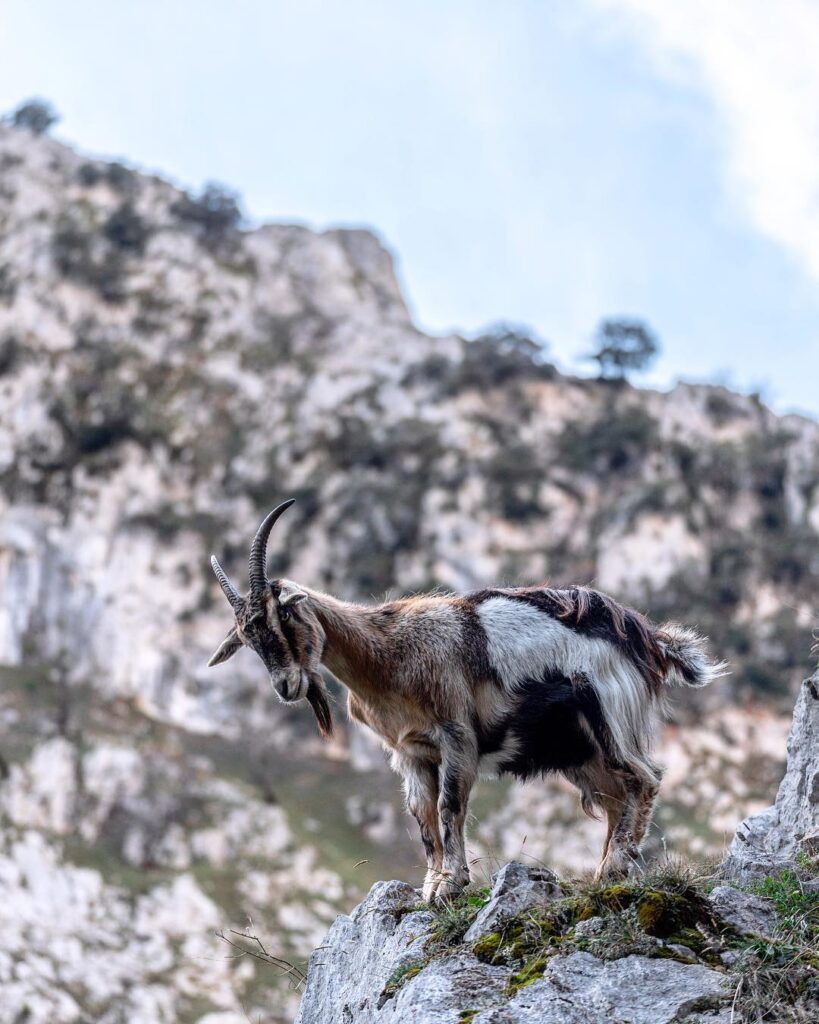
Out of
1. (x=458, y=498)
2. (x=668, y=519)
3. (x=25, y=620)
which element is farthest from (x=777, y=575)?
(x=25, y=620)

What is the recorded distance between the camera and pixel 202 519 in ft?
179

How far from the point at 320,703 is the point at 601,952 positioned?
3.65 m

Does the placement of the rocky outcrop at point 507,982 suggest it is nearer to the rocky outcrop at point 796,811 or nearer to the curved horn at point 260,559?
the rocky outcrop at point 796,811

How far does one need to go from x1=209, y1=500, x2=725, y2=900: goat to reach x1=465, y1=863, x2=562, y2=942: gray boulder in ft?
3.54

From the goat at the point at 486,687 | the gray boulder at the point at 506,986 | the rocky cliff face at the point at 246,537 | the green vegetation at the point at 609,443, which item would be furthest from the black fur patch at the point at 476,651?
the green vegetation at the point at 609,443

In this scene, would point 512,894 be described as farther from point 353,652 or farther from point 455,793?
point 353,652

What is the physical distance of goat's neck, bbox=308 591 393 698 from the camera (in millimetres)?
9461

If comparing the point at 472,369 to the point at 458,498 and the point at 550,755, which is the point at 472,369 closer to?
the point at 458,498

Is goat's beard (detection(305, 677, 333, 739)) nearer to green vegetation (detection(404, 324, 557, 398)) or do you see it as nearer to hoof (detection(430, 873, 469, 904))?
hoof (detection(430, 873, 469, 904))

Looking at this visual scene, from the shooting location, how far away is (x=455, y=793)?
896 centimetres

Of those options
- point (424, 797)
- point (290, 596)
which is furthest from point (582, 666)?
point (290, 596)

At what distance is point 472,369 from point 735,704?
76.8 ft

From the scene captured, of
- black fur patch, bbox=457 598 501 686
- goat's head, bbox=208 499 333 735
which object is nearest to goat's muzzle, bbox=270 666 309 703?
goat's head, bbox=208 499 333 735

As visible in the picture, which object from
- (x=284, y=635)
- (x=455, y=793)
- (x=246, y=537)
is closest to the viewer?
(x=455, y=793)
